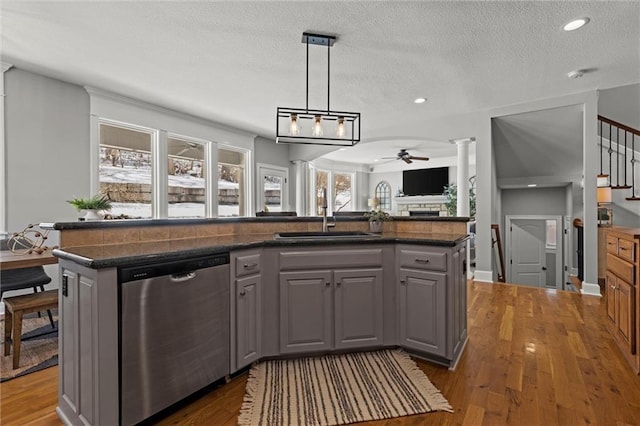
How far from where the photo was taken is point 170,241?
2.21 meters

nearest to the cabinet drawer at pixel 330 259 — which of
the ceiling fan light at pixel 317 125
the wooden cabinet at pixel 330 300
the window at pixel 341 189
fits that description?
the wooden cabinet at pixel 330 300

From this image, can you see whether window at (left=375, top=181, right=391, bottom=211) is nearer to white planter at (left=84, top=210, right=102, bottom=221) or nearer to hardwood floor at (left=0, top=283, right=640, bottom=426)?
hardwood floor at (left=0, top=283, right=640, bottom=426)

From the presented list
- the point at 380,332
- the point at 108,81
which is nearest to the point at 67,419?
the point at 380,332

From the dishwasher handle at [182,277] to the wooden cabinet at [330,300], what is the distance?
24.7 inches

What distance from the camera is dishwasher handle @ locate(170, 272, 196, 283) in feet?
5.50

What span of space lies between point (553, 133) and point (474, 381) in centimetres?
452

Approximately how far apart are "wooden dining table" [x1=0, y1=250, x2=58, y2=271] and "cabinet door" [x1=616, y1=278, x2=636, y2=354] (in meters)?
4.10

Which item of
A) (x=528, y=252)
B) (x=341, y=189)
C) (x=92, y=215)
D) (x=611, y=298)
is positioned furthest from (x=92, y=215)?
(x=341, y=189)

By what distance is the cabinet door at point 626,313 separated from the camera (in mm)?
2182

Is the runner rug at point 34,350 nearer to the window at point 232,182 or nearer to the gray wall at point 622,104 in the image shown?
the window at point 232,182

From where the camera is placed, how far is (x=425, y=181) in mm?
10148

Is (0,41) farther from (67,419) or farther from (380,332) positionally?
(380,332)

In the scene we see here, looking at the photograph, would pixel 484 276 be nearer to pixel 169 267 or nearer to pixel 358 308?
pixel 358 308

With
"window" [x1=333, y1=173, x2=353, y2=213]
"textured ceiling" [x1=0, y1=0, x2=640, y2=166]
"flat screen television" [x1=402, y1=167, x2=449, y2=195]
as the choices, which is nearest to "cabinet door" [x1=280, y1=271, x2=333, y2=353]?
"textured ceiling" [x1=0, y1=0, x2=640, y2=166]
